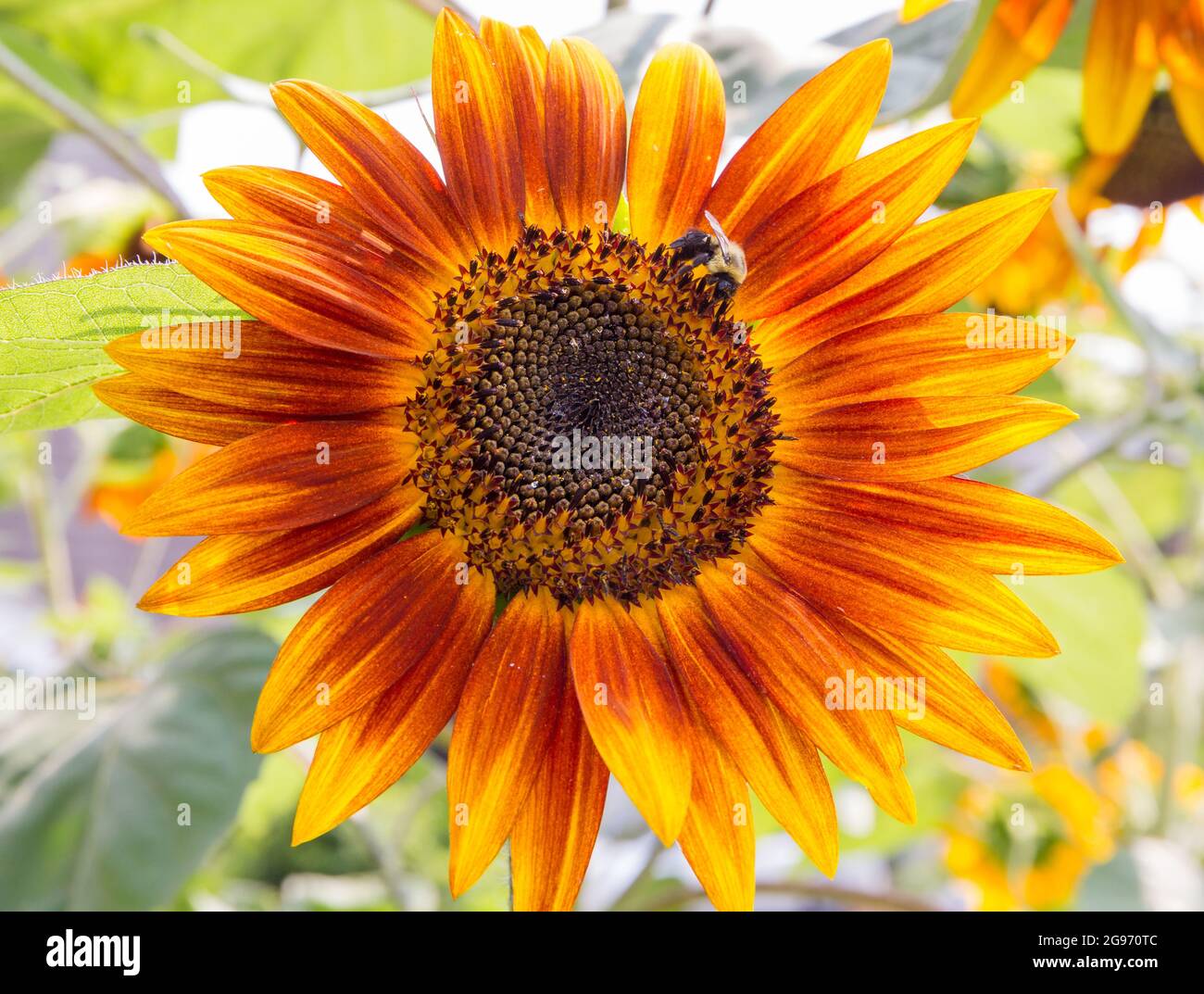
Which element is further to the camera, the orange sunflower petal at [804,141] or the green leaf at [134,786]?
the green leaf at [134,786]

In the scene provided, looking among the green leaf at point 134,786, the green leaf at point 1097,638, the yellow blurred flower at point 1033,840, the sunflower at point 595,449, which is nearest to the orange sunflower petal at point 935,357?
the sunflower at point 595,449

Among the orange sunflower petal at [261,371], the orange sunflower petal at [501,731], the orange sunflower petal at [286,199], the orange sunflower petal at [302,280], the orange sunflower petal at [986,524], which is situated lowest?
the orange sunflower petal at [501,731]

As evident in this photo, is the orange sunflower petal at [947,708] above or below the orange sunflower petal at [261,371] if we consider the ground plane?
below

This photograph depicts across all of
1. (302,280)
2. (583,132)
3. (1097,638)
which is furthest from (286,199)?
(1097,638)

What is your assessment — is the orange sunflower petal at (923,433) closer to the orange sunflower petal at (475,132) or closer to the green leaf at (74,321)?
the orange sunflower petal at (475,132)


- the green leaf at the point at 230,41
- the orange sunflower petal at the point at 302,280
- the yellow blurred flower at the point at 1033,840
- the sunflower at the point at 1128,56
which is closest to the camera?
the orange sunflower petal at the point at 302,280

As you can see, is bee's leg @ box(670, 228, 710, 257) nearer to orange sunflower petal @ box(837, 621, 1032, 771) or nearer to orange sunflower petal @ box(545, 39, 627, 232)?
orange sunflower petal @ box(545, 39, 627, 232)

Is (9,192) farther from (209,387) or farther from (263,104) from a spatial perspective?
(209,387)

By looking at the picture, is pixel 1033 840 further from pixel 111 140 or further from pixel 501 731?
pixel 111 140
